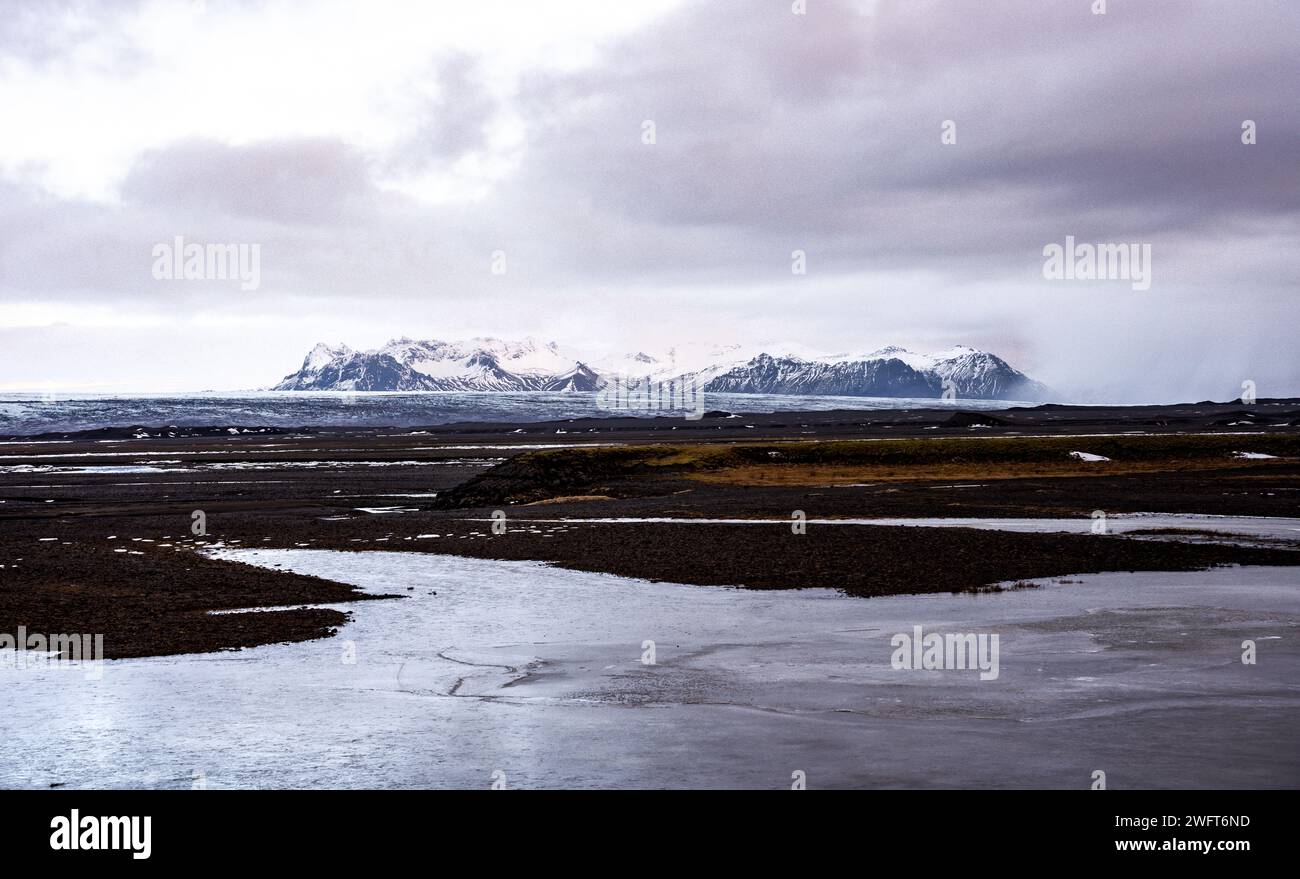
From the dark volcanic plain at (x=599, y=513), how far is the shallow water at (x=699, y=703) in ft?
10.8

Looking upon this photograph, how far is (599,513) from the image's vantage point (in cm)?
5047

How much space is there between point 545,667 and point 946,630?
809 cm

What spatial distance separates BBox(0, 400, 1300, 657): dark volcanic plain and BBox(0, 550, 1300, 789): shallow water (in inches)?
130

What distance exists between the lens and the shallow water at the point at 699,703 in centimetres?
1365

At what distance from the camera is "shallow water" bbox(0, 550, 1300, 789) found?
13.6 meters

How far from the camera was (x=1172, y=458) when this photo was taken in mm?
79312

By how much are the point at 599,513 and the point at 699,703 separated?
33556 mm
